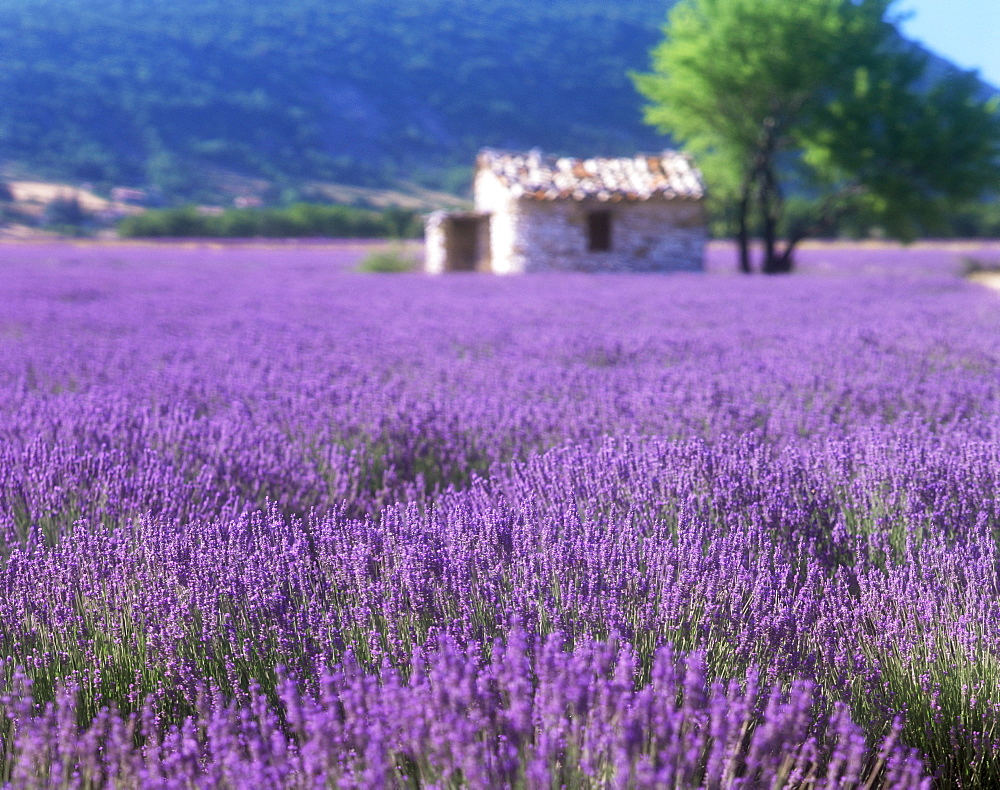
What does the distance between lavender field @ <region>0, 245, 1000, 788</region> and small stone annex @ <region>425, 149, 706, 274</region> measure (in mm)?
13064

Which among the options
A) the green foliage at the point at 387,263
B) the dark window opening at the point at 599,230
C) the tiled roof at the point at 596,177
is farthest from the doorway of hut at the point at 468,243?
the dark window opening at the point at 599,230

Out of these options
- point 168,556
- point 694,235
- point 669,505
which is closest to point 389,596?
point 168,556

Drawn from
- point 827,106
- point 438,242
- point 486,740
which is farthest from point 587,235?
point 486,740

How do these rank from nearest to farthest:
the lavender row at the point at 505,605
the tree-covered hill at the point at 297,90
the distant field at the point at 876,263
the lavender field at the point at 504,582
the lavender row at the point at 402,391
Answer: the lavender field at the point at 504,582 → the lavender row at the point at 505,605 → the lavender row at the point at 402,391 → the distant field at the point at 876,263 → the tree-covered hill at the point at 297,90

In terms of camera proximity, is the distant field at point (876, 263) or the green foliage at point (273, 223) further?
the green foliage at point (273, 223)

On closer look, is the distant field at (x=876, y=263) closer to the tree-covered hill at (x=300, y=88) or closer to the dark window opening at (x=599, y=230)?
the dark window opening at (x=599, y=230)

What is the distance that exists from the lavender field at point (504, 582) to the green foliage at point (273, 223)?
34.5m

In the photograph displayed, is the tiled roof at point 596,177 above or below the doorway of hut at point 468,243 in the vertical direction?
above

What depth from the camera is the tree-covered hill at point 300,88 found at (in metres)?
89.3

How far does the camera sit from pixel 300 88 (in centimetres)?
13025

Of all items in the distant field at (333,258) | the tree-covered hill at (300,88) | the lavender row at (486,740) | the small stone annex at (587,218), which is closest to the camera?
the lavender row at (486,740)

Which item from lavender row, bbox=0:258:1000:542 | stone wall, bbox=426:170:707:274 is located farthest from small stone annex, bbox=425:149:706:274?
lavender row, bbox=0:258:1000:542

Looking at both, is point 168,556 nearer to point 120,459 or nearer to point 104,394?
Answer: point 120,459

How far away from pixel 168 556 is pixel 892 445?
1961 millimetres
